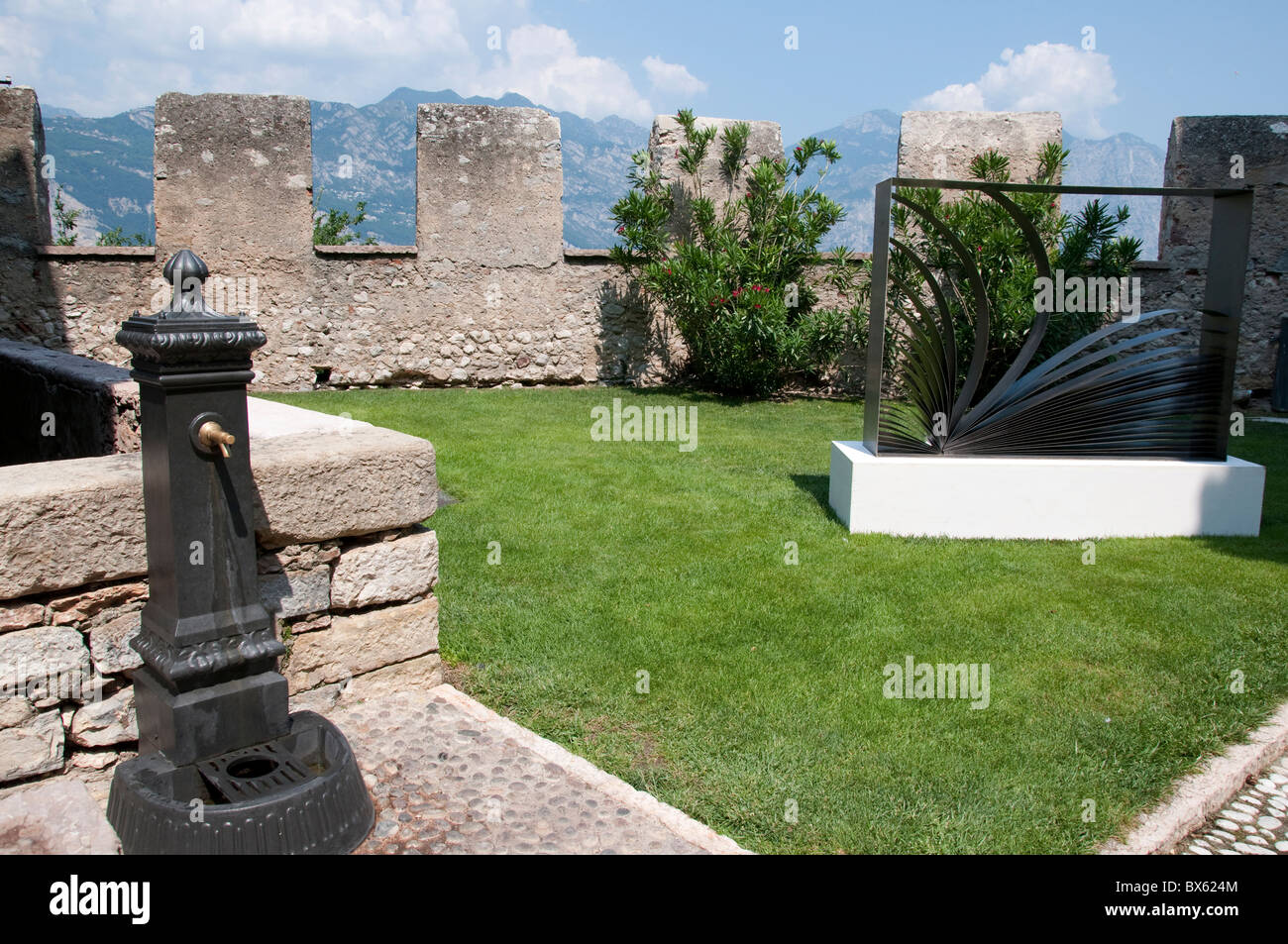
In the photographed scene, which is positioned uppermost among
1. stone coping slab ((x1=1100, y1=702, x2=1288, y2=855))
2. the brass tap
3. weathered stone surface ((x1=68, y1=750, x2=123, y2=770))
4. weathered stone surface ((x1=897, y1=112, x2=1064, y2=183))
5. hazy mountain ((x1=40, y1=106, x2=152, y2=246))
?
hazy mountain ((x1=40, y1=106, x2=152, y2=246))

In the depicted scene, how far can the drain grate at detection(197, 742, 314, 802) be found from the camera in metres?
2.48

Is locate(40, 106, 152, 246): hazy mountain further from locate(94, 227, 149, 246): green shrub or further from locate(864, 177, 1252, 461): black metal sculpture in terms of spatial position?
locate(864, 177, 1252, 461): black metal sculpture

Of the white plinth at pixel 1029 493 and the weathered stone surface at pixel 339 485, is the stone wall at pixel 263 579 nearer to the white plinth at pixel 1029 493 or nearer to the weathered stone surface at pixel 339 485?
the weathered stone surface at pixel 339 485

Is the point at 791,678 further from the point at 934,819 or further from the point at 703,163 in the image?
the point at 703,163

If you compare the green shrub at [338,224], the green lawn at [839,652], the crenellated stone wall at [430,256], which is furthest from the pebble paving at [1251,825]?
the green shrub at [338,224]

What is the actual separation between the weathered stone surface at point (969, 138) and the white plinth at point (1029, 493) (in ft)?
18.2

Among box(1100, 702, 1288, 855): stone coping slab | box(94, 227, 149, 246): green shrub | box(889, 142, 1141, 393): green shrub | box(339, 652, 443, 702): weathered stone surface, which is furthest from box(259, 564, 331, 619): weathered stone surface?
box(94, 227, 149, 246): green shrub

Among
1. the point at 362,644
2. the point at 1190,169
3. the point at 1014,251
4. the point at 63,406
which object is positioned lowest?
the point at 362,644

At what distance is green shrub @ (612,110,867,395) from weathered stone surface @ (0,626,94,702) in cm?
792

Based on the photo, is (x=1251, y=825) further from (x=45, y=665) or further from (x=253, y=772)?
(x=45, y=665)

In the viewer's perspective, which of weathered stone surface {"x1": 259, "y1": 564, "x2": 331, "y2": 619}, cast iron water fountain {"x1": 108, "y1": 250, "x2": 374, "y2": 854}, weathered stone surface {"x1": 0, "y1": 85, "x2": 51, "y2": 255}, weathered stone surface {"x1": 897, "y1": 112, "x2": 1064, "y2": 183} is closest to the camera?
cast iron water fountain {"x1": 108, "y1": 250, "x2": 374, "y2": 854}

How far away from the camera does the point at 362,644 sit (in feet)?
11.0
